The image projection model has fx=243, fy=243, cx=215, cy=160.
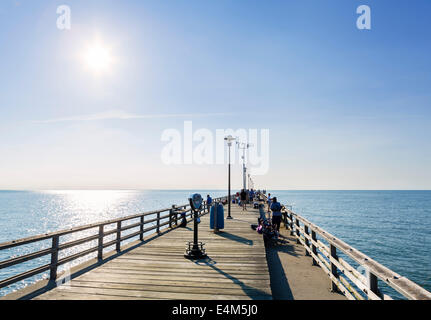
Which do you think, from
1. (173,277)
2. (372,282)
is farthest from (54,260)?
(372,282)

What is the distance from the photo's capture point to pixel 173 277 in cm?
568

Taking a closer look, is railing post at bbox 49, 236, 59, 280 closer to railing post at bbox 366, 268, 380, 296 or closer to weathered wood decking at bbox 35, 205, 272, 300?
weathered wood decking at bbox 35, 205, 272, 300

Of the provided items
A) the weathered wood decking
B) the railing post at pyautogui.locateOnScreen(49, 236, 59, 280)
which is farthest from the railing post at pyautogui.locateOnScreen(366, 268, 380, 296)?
the railing post at pyautogui.locateOnScreen(49, 236, 59, 280)

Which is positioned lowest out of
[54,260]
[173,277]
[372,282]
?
[173,277]

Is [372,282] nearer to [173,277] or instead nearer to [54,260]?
[173,277]

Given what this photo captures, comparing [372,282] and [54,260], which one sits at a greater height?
[372,282]

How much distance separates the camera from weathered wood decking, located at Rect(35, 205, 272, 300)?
4730 mm

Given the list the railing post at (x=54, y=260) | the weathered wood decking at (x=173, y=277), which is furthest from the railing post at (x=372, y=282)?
the railing post at (x=54, y=260)

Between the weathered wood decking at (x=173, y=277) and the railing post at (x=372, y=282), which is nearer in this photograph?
the railing post at (x=372, y=282)

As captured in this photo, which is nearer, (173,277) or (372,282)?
(372,282)

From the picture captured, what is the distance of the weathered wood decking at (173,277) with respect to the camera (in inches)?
186

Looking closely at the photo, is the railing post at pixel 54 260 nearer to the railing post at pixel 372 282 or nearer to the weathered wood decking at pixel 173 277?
the weathered wood decking at pixel 173 277

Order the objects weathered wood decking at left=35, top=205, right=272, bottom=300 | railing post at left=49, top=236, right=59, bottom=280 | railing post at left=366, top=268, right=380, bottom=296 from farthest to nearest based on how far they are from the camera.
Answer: railing post at left=49, top=236, right=59, bottom=280
weathered wood decking at left=35, top=205, right=272, bottom=300
railing post at left=366, top=268, right=380, bottom=296
